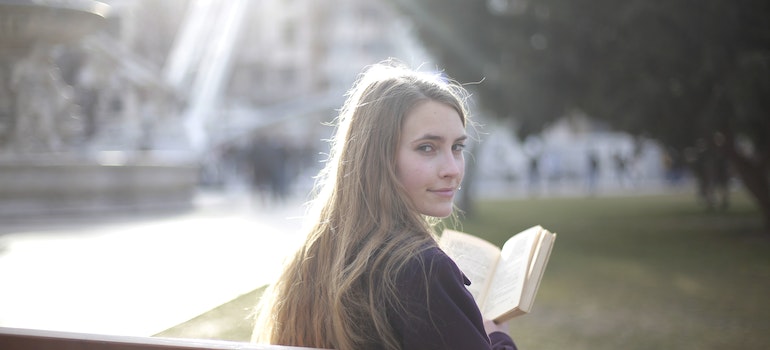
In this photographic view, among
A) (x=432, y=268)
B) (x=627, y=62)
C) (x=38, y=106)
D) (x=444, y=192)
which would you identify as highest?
(x=38, y=106)

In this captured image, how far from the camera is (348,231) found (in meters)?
2.10

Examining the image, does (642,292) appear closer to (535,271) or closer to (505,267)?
(505,267)

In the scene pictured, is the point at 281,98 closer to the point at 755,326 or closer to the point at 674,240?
the point at 674,240

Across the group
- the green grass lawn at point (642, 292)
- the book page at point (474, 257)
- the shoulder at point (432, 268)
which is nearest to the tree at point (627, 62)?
the green grass lawn at point (642, 292)

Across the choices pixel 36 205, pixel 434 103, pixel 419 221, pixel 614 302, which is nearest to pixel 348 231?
pixel 419 221

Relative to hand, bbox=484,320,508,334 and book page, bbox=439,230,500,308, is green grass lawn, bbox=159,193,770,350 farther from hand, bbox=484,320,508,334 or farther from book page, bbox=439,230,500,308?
hand, bbox=484,320,508,334

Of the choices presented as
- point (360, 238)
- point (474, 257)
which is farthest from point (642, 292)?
point (360, 238)

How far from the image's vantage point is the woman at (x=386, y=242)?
1.86 meters

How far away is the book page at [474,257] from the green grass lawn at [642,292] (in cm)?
79

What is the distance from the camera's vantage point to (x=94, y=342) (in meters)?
1.77

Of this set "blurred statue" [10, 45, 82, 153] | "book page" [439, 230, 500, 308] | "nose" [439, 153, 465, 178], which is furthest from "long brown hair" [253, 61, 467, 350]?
"blurred statue" [10, 45, 82, 153]

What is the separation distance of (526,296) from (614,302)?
17.0 feet

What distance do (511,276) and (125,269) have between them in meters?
6.30

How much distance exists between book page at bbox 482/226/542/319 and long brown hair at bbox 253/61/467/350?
1.23 feet
